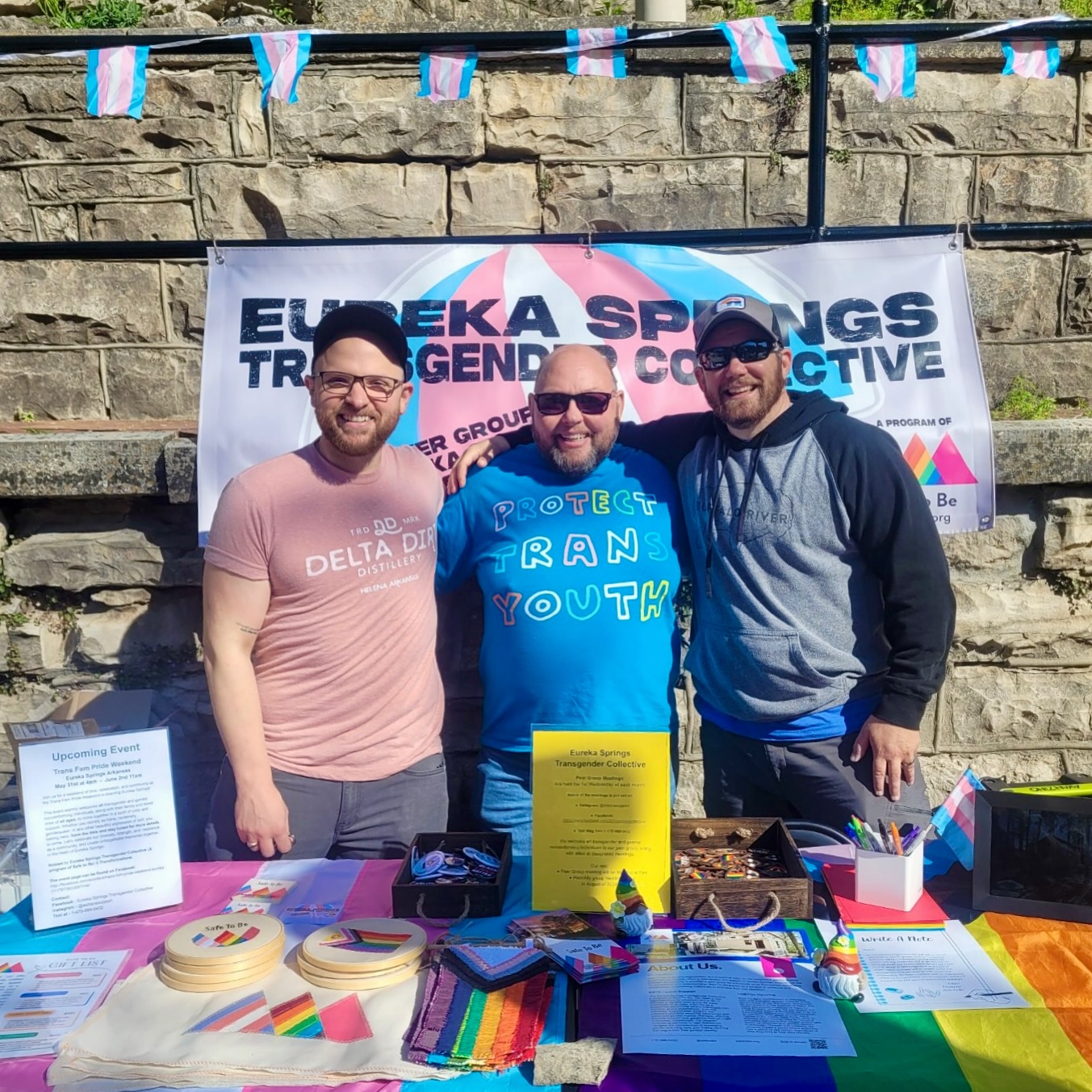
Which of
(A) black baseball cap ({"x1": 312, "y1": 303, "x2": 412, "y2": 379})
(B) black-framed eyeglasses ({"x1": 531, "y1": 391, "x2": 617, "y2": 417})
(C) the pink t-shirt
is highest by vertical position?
(A) black baseball cap ({"x1": 312, "y1": 303, "x2": 412, "y2": 379})

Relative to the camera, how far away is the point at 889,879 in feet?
5.88

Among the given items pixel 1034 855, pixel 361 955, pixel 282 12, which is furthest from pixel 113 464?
pixel 282 12

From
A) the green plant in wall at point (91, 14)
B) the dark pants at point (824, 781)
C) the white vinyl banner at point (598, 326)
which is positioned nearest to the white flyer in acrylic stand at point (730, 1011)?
the dark pants at point (824, 781)

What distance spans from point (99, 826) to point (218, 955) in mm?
460

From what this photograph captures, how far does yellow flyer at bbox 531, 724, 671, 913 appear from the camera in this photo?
1781 mm

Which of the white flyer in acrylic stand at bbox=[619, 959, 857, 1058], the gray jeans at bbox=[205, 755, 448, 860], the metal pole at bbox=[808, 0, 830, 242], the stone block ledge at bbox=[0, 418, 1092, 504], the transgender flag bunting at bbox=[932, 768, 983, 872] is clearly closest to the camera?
the white flyer in acrylic stand at bbox=[619, 959, 857, 1058]

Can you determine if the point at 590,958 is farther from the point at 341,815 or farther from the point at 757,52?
the point at 757,52

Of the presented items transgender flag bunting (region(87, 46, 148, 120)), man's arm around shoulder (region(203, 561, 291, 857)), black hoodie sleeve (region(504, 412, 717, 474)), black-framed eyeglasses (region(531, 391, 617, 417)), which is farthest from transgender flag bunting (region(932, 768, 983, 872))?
transgender flag bunting (region(87, 46, 148, 120))

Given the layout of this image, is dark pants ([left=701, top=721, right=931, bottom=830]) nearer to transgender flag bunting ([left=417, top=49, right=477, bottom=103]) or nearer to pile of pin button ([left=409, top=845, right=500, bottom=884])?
pile of pin button ([left=409, top=845, right=500, bottom=884])

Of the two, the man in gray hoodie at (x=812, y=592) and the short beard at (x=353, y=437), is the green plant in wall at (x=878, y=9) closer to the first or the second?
the man in gray hoodie at (x=812, y=592)

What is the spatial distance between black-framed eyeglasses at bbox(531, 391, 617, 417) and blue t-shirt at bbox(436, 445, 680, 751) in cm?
17

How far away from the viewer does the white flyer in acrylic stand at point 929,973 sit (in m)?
1.51

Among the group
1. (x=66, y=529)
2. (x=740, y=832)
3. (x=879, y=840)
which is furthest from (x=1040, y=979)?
(x=66, y=529)

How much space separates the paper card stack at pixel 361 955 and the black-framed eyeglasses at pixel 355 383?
128 cm
